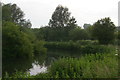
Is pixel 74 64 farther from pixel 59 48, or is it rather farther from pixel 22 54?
pixel 59 48

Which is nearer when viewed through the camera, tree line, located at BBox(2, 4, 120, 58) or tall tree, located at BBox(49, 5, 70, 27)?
tree line, located at BBox(2, 4, 120, 58)

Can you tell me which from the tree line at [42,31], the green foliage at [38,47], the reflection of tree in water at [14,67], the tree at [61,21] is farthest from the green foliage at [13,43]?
the tree at [61,21]

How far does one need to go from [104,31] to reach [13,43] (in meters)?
14.3

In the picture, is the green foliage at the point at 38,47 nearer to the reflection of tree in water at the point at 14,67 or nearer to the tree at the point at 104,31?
the tree at the point at 104,31

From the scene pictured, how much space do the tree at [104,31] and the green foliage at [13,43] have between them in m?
11.9

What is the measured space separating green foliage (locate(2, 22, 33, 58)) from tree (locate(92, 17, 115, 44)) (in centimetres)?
1190

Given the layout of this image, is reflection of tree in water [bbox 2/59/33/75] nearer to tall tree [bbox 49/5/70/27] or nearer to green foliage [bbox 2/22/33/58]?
green foliage [bbox 2/22/33/58]

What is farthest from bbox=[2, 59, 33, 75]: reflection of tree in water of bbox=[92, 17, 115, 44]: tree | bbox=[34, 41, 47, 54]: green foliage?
bbox=[92, 17, 115, 44]: tree

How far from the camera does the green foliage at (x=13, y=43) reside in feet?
82.1

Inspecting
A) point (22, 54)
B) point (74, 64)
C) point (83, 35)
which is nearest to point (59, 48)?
point (83, 35)

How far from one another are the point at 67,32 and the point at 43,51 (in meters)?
22.8

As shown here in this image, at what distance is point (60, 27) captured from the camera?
55781 millimetres

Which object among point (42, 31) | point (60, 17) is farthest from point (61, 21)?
point (42, 31)

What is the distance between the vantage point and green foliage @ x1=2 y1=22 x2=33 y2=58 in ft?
82.1
